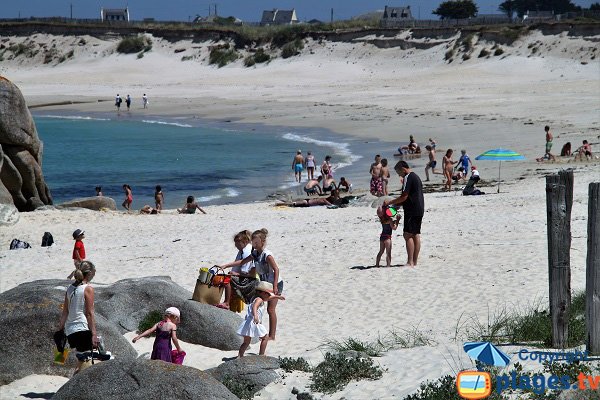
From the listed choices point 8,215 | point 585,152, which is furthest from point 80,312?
point 585,152

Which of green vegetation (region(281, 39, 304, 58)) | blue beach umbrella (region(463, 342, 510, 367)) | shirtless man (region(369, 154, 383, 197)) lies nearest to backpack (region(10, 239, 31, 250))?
shirtless man (region(369, 154, 383, 197))

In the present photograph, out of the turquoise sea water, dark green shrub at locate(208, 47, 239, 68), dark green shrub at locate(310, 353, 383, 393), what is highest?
dark green shrub at locate(208, 47, 239, 68)

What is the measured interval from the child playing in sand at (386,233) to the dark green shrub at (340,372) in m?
5.28

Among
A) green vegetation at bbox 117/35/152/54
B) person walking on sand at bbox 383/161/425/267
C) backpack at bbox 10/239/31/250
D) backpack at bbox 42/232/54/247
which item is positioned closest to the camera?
person walking on sand at bbox 383/161/425/267

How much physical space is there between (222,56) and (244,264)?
6845cm

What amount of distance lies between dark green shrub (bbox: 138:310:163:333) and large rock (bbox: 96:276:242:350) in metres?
0.06

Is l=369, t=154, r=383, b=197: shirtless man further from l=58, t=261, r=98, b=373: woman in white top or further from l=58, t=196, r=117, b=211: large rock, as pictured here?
l=58, t=261, r=98, b=373: woman in white top

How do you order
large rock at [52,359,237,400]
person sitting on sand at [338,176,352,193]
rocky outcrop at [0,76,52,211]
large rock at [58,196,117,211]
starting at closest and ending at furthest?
large rock at [52,359,237,400], rocky outcrop at [0,76,52,211], large rock at [58,196,117,211], person sitting on sand at [338,176,352,193]

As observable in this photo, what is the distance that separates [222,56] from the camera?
77812mm

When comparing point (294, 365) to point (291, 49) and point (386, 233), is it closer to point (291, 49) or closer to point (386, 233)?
point (386, 233)

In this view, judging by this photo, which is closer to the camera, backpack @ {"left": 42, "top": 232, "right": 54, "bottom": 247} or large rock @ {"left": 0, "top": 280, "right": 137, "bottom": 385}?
large rock @ {"left": 0, "top": 280, "right": 137, "bottom": 385}

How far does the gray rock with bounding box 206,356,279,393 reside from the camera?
8320 millimetres

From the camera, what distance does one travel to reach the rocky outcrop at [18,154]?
22.7 metres

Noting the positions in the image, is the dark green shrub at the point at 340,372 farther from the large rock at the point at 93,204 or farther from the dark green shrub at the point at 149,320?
the large rock at the point at 93,204
